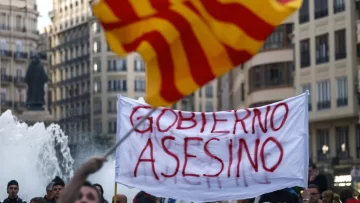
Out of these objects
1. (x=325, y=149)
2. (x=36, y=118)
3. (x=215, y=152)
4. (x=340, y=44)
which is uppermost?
(x=340, y=44)

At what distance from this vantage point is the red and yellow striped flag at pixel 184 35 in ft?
31.0

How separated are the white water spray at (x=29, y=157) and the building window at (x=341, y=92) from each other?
1564 cm

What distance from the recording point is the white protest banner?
1485cm

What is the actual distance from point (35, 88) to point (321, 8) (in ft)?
46.5

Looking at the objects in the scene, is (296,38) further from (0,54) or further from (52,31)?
(52,31)

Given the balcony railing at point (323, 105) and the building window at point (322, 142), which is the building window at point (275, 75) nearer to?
the building window at point (322, 142)

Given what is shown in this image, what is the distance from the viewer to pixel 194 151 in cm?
1518

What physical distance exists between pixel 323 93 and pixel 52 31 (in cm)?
9132

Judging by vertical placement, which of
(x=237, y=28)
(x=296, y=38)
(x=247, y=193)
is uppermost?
(x=296, y=38)

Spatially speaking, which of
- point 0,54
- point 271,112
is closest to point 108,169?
point 271,112

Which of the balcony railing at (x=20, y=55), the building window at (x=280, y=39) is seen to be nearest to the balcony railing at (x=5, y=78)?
the balcony railing at (x=20, y=55)

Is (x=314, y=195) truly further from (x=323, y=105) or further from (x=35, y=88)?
(x=35, y=88)

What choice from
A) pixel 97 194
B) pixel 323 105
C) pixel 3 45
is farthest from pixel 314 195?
pixel 3 45

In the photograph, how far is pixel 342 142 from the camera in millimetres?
63688
